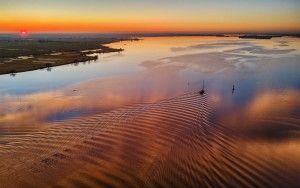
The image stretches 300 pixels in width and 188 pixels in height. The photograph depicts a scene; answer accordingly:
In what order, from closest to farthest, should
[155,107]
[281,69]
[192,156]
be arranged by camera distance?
[192,156] → [155,107] → [281,69]

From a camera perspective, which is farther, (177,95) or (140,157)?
(177,95)

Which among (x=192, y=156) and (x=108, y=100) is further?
(x=108, y=100)

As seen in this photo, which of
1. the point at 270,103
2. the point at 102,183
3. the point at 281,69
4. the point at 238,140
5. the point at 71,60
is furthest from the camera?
the point at 71,60

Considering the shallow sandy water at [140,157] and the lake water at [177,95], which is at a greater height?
the shallow sandy water at [140,157]

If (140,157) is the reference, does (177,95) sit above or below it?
below

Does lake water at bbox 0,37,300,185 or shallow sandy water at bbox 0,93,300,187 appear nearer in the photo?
shallow sandy water at bbox 0,93,300,187

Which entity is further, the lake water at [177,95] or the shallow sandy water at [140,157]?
the lake water at [177,95]

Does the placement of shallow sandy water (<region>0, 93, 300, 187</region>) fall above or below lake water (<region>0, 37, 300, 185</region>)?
above

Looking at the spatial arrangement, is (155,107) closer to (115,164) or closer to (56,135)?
(56,135)

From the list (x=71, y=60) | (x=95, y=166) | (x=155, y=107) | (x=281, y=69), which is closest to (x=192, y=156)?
(x=95, y=166)
